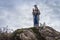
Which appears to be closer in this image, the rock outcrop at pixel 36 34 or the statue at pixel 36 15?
the rock outcrop at pixel 36 34

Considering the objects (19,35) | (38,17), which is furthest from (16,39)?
(38,17)

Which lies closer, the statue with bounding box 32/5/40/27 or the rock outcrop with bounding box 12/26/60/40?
the rock outcrop with bounding box 12/26/60/40

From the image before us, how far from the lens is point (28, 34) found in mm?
29688

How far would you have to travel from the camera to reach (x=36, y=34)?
3062cm

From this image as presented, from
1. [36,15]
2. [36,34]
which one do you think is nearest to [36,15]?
[36,15]

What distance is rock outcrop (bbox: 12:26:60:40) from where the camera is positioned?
96.2ft

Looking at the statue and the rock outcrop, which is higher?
the statue

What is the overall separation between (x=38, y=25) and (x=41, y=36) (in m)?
1.90

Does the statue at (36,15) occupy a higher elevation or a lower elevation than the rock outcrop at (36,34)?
higher

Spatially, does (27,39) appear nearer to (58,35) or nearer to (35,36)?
(35,36)

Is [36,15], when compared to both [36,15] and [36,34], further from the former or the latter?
[36,34]

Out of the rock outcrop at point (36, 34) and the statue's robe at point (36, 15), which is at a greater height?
the statue's robe at point (36, 15)

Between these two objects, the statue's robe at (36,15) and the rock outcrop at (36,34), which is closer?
the rock outcrop at (36,34)

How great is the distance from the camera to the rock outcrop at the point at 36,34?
29.3m
